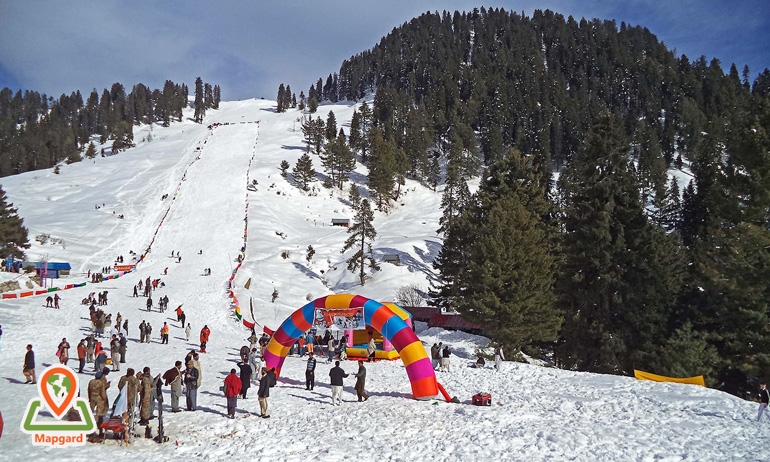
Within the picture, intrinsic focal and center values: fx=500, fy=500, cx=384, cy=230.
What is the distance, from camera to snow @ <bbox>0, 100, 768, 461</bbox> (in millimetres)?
11448

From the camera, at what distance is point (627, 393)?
16141 mm

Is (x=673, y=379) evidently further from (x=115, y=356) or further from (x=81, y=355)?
(x=81, y=355)

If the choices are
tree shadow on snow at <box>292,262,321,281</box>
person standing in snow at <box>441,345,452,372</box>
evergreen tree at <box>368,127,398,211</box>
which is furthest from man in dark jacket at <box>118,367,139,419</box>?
evergreen tree at <box>368,127,398,211</box>

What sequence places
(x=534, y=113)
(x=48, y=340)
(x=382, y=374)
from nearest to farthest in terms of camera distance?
(x=382, y=374), (x=48, y=340), (x=534, y=113)

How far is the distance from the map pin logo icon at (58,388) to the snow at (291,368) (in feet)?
3.19

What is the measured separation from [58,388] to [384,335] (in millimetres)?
10117

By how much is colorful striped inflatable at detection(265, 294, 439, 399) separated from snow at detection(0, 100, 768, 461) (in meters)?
0.77

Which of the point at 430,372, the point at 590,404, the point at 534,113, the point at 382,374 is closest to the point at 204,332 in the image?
the point at 382,374

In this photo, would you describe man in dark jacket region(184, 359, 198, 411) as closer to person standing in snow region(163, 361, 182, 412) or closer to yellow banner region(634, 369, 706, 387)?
person standing in snow region(163, 361, 182, 412)

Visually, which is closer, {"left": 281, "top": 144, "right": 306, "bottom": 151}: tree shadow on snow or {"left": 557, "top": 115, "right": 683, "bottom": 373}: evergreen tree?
{"left": 557, "top": 115, "right": 683, "bottom": 373}: evergreen tree

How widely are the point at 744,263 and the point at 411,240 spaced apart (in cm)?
4438

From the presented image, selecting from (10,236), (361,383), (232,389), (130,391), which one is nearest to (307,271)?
(10,236)

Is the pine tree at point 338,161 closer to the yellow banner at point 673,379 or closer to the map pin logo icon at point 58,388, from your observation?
the yellow banner at point 673,379

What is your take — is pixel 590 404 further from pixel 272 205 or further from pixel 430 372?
pixel 272 205
